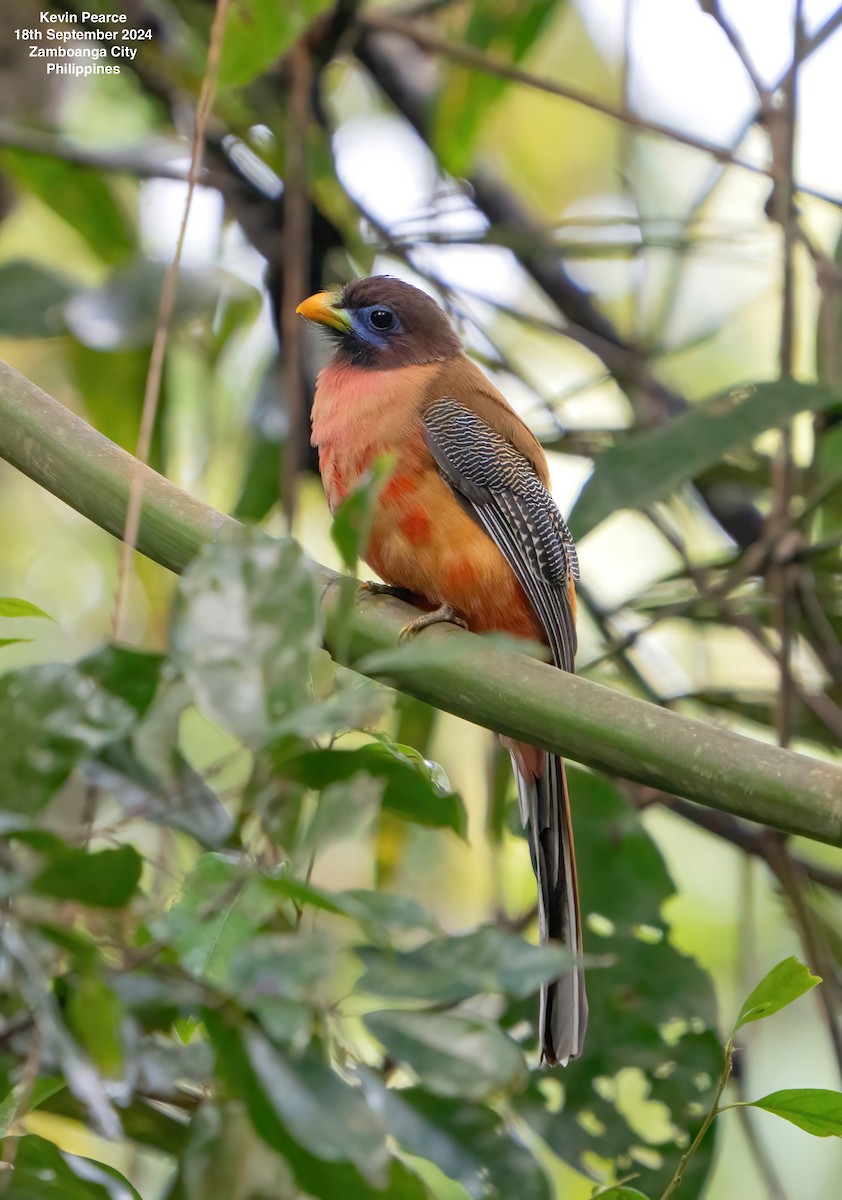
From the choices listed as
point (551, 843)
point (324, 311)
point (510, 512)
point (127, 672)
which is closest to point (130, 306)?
point (324, 311)

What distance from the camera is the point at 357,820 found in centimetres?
85

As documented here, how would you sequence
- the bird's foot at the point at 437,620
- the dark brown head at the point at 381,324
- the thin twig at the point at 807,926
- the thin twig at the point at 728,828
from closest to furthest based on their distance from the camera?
the bird's foot at the point at 437,620
the thin twig at the point at 807,926
the thin twig at the point at 728,828
the dark brown head at the point at 381,324

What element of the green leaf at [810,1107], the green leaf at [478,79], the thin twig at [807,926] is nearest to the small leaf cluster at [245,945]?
the green leaf at [810,1107]

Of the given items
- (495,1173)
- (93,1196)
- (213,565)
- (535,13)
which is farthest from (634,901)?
(535,13)

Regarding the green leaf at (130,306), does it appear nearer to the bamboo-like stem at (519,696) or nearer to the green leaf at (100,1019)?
the bamboo-like stem at (519,696)

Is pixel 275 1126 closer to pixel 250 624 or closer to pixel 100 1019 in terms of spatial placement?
pixel 100 1019

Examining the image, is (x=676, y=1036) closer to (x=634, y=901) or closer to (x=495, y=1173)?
(x=634, y=901)

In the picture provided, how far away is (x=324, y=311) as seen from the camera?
8.91 feet

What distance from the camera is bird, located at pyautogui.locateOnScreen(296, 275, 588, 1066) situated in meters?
2.38

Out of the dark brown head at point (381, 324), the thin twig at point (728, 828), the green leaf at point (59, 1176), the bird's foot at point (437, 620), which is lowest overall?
the thin twig at point (728, 828)

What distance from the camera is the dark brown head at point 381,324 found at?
9.09ft

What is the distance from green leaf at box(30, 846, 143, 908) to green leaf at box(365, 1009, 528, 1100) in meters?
0.19

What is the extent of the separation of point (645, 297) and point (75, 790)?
1.95 metres

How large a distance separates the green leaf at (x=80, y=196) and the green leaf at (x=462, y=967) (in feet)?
8.64
